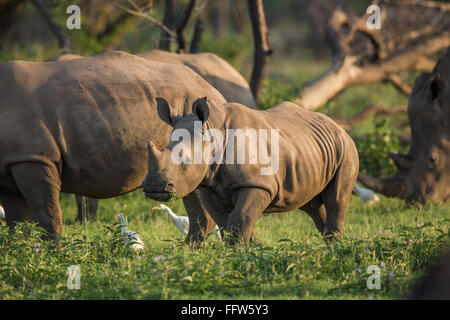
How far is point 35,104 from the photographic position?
6152mm

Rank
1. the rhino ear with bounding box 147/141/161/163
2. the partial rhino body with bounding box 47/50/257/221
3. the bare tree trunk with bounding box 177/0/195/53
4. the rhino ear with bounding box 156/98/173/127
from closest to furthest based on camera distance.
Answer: the rhino ear with bounding box 147/141/161/163 → the rhino ear with bounding box 156/98/173/127 → the partial rhino body with bounding box 47/50/257/221 → the bare tree trunk with bounding box 177/0/195/53

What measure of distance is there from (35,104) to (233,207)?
1888 millimetres

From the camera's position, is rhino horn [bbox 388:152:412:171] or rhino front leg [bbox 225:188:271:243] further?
rhino horn [bbox 388:152:412:171]

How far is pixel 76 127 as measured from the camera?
621cm

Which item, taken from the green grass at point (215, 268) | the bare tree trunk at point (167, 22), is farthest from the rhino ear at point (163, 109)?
the bare tree trunk at point (167, 22)

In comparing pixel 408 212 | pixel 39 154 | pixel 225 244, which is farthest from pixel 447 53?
Result: pixel 39 154

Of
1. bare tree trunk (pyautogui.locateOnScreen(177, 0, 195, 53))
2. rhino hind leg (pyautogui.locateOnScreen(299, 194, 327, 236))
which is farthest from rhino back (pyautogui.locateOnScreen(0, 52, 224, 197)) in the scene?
bare tree trunk (pyautogui.locateOnScreen(177, 0, 195, 53))

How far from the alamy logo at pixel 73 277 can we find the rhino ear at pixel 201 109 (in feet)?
4.78

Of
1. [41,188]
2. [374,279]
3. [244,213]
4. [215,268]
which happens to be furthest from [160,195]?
[374,279]

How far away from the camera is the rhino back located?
19.9ft

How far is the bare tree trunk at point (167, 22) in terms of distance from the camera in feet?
36.4

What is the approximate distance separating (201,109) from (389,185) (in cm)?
409

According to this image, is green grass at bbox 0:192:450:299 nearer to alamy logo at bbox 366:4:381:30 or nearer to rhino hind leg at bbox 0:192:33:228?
rhino hind leg at bbox 0:192:33:228
